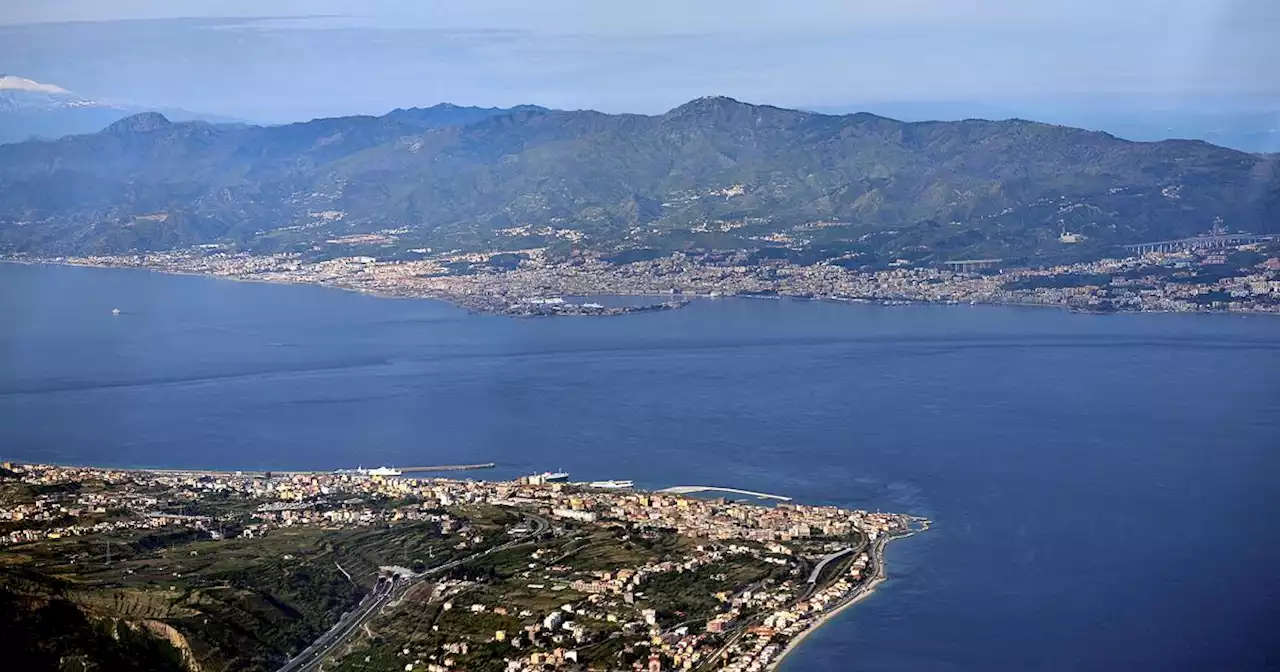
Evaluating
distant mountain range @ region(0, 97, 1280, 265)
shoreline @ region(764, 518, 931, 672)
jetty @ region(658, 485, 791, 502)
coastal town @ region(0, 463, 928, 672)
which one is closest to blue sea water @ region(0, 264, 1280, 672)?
shoreline @ region(764, 518, 931, 672)

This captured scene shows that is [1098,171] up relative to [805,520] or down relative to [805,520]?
up

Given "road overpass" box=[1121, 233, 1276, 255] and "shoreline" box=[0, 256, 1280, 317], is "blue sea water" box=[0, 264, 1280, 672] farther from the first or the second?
"road overpass" box=[1121, 233, 1276, 255]

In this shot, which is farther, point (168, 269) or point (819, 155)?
point (819, 155)

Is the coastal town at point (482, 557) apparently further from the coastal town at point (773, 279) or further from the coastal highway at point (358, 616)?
the coastal town at point (773, 279)

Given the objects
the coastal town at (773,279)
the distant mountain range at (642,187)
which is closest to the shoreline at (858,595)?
the coastal town at (773,279)

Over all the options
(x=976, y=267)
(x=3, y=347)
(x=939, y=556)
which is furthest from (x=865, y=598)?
(x=976, y=267)

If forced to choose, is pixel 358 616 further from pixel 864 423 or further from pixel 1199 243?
pixel 1199 243

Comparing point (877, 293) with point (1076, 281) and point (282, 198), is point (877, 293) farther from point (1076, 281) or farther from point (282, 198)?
point (282, 198)
